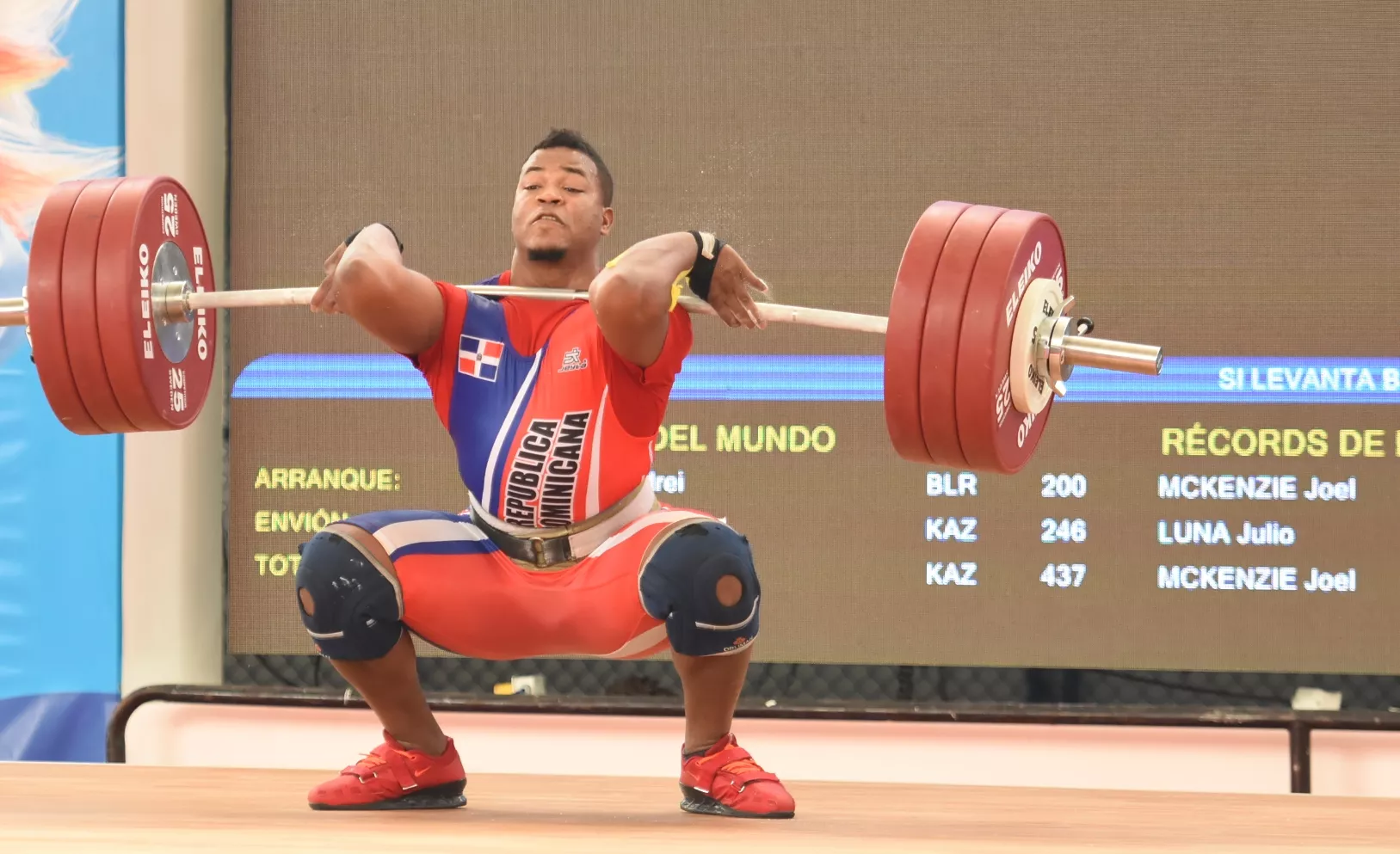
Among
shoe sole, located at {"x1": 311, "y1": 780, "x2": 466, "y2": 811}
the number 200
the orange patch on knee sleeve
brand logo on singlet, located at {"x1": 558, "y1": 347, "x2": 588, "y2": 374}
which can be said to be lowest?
shoe sole, located at {"x1": 311, "y1": 780, "x2": 466, "y2": 811}

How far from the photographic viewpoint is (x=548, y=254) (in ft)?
6.43

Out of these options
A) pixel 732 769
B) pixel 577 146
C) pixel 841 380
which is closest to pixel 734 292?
pixel 577 146

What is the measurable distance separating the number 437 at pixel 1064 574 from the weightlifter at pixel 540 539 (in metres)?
0.82

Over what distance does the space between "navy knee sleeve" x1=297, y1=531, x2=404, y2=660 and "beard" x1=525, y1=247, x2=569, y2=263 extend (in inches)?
16.9

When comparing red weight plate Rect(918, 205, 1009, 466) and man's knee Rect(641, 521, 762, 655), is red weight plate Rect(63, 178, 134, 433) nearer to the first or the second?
man's knee Rect(641, 521, 762, 655)

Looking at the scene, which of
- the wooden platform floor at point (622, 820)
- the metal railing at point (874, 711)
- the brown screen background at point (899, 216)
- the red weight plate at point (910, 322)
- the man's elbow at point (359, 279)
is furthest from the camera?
the brown screen background at point (899, 216)

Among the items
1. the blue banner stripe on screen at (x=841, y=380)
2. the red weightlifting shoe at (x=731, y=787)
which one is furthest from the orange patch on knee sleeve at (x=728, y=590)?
Result: the blue banner stripe on screen at (x=841, y=380)

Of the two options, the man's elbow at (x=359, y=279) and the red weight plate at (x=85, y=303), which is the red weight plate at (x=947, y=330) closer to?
the man's elbow at (x=359, y=279)

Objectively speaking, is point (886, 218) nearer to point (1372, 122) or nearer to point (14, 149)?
point (1372, 122)

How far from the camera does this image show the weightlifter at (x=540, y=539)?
5.92 feet

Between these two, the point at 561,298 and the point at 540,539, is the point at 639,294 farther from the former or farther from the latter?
the point at 540,539

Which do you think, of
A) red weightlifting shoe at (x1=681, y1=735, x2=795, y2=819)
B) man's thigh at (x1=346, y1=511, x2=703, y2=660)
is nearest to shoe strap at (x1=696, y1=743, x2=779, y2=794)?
red weightlifting shoe at (x1=681, y1=735, x2=795, y2=819)

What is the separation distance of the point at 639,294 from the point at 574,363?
0.18 meters

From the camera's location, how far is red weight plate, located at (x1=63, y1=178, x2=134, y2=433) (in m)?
1.88
